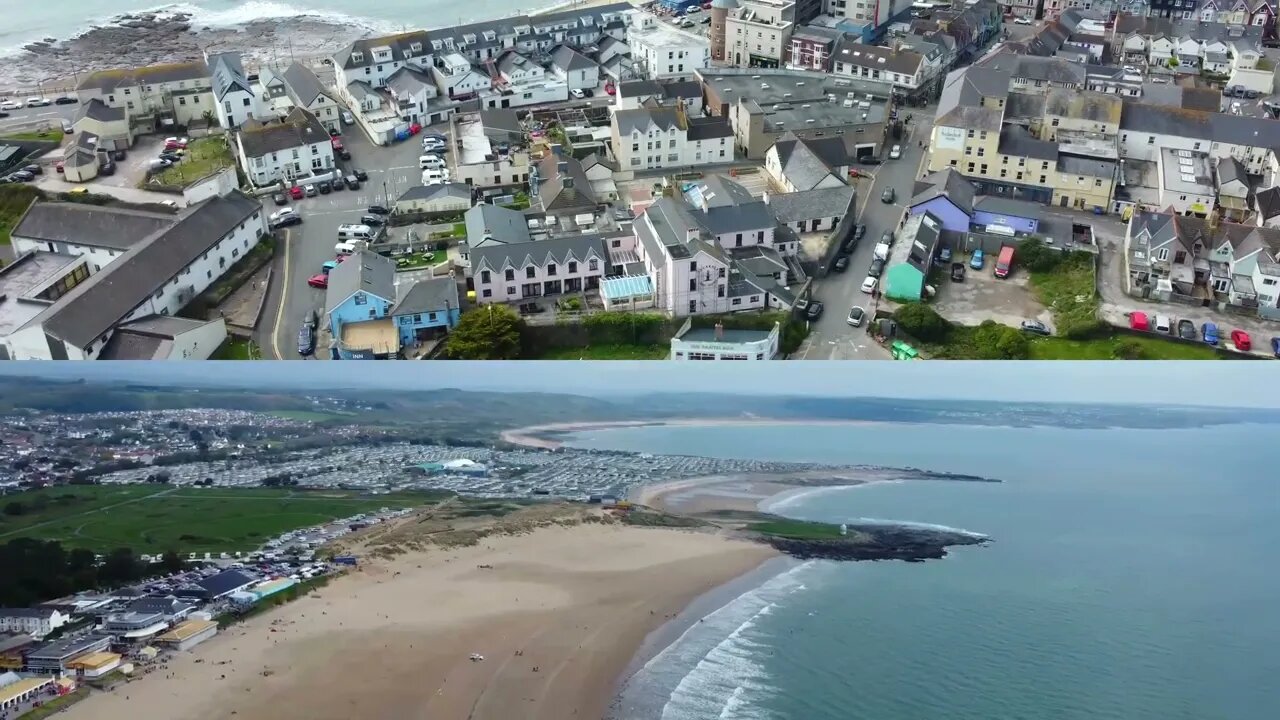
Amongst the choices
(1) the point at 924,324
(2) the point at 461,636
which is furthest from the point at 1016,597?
(1) the point at 924,324

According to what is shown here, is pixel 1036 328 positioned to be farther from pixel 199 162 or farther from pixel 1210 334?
pixel 199 162

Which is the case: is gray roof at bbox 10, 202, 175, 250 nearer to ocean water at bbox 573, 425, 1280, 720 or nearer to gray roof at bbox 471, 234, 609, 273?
gray roof at bbox 471, 234, 609, 273

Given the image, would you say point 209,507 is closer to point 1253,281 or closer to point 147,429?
point 147,429

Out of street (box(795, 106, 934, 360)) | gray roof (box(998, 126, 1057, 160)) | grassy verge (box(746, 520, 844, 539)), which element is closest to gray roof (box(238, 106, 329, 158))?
street (box(795, 106, 934, 360))

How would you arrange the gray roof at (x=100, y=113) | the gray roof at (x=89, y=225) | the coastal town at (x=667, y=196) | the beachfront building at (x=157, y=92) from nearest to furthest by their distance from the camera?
the coastal town at (x=667, y=196) → the gray roof at (x=89, y=225) → the gray roof at (x=100, y=113) → the beachfront building at (x=157, y=92)

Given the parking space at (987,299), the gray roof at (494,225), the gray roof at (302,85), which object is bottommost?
the parking space at (987,299)

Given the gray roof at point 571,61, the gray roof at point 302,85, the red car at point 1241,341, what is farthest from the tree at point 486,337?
the gray roof at point 571,61

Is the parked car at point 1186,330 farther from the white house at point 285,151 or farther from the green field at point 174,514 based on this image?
the white house at point 285,151
